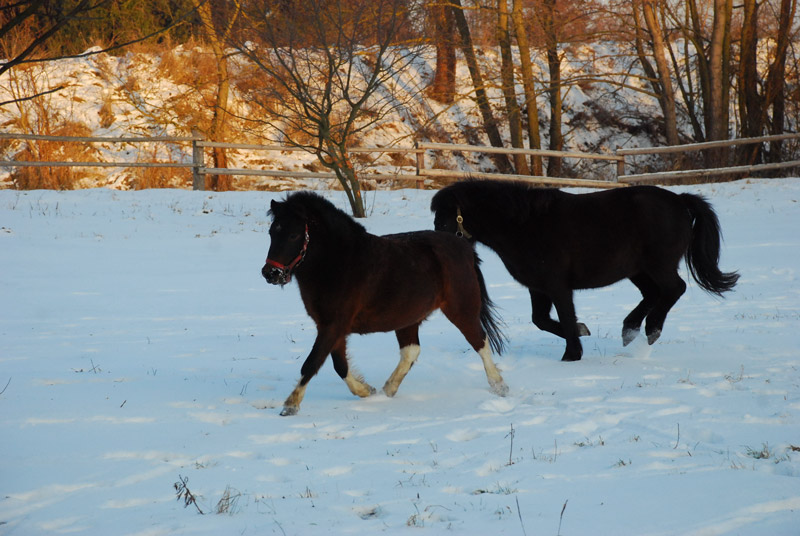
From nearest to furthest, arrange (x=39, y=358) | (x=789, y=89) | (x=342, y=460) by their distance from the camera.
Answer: (x=342, y=460) → (x=39, y=358) → (x=789, y=89)

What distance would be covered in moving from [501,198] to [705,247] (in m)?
2.00

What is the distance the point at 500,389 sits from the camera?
5.53 metres

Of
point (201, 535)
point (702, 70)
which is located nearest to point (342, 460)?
point (201, 535)

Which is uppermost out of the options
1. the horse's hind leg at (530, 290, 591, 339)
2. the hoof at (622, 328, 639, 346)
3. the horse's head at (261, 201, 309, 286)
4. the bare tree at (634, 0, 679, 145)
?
the bare tree at (634, 0, 679, 145)

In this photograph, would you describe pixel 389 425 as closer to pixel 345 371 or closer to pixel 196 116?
pixel 345 371

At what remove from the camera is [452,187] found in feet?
23.0

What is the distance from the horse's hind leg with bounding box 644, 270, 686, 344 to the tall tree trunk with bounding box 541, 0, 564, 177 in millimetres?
17296

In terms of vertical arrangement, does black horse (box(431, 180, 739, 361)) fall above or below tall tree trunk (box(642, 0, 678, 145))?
below

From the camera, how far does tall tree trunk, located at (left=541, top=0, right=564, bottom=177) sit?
23250 millimetres

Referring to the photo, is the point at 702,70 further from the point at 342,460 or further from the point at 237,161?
the point at 342,460

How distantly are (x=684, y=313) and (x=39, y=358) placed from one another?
6.79 m

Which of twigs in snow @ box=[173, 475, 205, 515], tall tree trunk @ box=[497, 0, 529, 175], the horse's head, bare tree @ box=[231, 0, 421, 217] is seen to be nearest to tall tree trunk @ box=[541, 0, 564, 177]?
tall tree trunk @ box=[497, 0, 529, 175]

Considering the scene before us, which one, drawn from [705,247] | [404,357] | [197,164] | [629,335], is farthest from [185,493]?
[197,164]

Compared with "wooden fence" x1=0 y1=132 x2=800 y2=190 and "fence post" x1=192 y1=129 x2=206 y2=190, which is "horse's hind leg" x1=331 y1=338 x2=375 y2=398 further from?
"fence post" x1=192 y1=129 x2=206 y2=190
